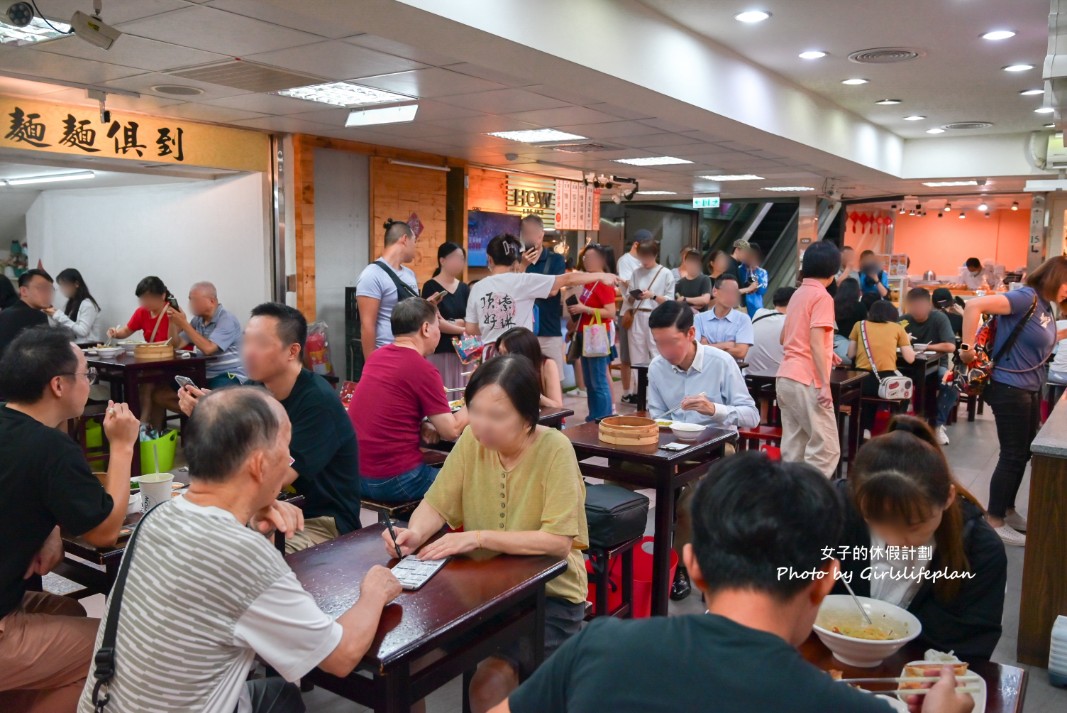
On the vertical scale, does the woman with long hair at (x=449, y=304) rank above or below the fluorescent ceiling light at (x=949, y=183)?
below

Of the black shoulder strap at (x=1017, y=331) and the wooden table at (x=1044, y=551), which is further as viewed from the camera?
the black shoulder strap at (x=1017, y=331)

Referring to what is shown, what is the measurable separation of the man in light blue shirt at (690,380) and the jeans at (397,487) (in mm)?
1334

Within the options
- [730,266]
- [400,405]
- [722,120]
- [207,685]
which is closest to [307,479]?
[400,405]

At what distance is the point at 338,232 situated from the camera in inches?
340

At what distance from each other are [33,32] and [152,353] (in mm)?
2634

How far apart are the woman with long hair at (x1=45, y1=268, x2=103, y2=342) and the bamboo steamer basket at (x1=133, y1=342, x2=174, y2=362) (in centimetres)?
204

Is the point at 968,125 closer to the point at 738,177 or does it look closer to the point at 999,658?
the point at 738,177

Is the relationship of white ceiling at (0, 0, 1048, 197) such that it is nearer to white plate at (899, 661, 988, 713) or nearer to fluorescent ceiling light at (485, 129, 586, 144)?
fluorescent ceiling light at (485, 129, 586, 144)

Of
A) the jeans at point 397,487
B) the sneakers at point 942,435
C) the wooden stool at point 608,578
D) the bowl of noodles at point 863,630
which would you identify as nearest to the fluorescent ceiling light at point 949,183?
the sneakers at point 942,435

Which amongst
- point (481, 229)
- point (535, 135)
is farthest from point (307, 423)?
point (481, 229)

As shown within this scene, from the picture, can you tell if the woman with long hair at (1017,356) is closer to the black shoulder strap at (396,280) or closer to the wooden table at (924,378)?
the wooden table at (924,378)

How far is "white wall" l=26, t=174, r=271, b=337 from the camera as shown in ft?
26.8

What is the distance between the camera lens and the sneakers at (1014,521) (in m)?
4.81

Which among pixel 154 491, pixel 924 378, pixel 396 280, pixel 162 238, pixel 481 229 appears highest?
pixel 481 229
